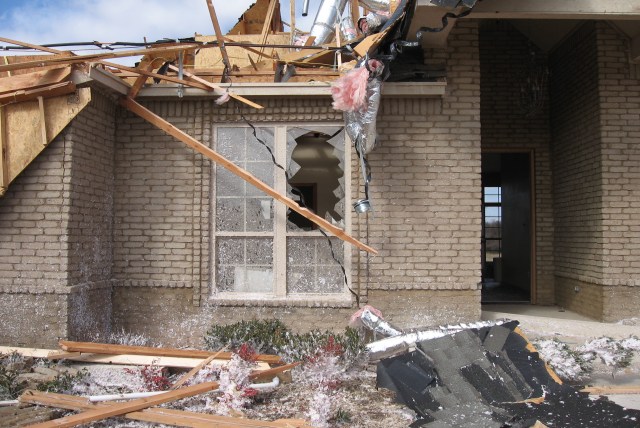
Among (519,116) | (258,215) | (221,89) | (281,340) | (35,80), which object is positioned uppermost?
(519,116)

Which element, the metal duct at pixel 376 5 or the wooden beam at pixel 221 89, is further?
the metal duct at pixel 376 5

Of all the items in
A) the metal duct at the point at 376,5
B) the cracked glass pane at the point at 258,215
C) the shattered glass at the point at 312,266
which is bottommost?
the shattered glass at the point at 312,266

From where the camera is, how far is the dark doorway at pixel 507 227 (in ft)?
35.1

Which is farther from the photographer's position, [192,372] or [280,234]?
[280,234]

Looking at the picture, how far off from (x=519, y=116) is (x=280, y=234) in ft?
15.7

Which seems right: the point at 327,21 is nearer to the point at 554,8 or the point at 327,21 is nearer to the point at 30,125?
the point at 554,8

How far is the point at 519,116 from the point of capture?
9.12 metres

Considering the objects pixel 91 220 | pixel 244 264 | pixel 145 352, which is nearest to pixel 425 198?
pixel 244 264

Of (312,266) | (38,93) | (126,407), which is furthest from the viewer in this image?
(312,266)

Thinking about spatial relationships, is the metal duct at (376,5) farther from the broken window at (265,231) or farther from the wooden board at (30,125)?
the wooden board at (30,125)

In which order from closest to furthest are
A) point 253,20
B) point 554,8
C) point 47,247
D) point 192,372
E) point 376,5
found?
point 192,372 < point 47,247 < point 554,8 < point 376,5 < point 253,20

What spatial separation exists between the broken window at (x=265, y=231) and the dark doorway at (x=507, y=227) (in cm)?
397

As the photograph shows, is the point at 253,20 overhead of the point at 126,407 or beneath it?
overhead

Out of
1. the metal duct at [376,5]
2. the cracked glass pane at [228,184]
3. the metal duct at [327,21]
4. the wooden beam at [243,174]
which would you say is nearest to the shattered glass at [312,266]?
the wooden beam at [243,174]
